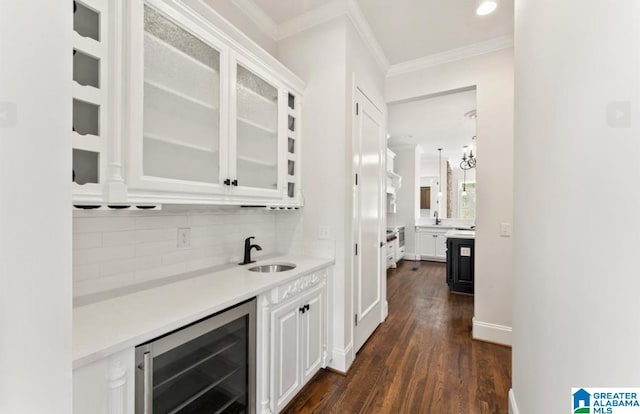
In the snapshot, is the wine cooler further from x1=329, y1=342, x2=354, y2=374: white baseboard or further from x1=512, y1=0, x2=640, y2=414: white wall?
x1=512, y1=0, x2=640, y2=414: white wall

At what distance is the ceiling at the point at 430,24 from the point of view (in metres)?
2.19

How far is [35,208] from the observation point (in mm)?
463

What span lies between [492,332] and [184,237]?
9.79 ft

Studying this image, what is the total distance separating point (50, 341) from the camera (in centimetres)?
48

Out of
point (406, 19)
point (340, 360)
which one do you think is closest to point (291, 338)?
point (340, 360)

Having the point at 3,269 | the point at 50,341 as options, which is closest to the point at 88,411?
the point at 50,341

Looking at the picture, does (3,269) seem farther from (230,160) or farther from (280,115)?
(280,115)

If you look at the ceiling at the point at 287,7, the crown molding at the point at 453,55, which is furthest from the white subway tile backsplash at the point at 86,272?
the crown molding at the point at 453,55

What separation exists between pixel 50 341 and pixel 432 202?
8309mm

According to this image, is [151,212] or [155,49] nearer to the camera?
Answer: [155,49]

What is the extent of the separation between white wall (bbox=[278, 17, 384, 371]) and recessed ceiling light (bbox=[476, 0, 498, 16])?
1.01 meters

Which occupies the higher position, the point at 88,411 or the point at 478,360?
the point at 88,411

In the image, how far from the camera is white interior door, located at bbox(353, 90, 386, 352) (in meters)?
2.47

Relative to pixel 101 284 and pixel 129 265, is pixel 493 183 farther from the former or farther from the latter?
pixel 101 284
